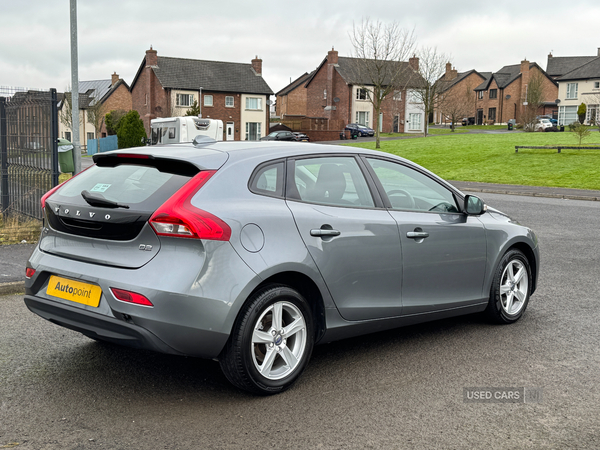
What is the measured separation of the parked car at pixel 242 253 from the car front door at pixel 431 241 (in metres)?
0.02

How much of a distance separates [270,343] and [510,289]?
9.13 feet

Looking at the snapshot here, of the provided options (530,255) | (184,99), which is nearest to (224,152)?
(530,255)

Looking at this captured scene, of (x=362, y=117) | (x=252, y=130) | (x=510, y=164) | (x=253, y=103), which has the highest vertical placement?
(x=253, y=103)

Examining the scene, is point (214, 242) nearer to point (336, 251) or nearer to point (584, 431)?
point (336, 251)

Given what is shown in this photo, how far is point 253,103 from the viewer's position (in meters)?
74.2

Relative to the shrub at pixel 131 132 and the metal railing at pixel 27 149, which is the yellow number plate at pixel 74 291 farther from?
the shrub at pixel 131 132

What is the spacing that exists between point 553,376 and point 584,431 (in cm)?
94

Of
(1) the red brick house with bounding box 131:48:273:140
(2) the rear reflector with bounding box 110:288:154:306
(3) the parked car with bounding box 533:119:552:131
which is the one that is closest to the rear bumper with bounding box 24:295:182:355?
(2) the rear reflector with bounding box 110:288:154:306

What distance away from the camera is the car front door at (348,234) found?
446 centimetres

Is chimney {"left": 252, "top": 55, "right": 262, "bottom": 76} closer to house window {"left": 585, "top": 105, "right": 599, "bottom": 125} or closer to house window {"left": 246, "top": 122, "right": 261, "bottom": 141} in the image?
house window {"left": 246, "top": 122, "right": 261, "bottom": 141}

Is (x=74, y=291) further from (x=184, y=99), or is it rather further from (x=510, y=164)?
(x=184, y=99)

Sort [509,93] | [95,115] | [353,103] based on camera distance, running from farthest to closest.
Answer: [509,93], [353,103], [95,115]

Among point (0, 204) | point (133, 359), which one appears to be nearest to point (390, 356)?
point (133, 359)

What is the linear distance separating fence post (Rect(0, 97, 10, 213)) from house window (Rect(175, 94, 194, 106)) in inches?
2328
